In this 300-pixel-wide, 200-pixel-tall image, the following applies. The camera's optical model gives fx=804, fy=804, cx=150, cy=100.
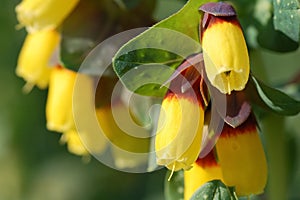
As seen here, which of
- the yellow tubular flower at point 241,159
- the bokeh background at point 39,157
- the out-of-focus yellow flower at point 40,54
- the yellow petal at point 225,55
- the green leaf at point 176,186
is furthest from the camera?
the bokeh background at point 39,157

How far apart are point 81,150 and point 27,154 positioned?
120 centimetres

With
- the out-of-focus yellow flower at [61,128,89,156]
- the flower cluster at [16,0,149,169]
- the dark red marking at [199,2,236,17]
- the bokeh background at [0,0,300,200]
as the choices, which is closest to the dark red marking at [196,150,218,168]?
the dark red marking at [199,2,236,17]

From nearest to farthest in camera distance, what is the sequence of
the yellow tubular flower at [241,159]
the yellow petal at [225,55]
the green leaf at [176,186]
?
the yellow petal at [225,55], the yellow tubular flower at [241,159], the green leaf at [176,186]

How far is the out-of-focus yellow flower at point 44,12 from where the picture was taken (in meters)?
1.80

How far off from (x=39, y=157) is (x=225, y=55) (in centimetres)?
194

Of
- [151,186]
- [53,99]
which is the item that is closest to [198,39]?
[53,99]

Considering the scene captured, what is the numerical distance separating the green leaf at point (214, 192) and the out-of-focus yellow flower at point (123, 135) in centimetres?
41

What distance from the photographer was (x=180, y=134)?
139cm

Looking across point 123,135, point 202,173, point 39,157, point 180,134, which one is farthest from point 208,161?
point 39,157

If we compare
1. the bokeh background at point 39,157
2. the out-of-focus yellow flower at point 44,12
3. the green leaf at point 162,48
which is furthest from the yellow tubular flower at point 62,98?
the bokeh background at point 39,157

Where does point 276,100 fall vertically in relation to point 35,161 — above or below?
above

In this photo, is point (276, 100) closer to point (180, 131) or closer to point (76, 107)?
point (180, 131)

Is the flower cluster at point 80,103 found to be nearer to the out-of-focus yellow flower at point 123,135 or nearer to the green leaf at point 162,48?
the out-of-focus yellow flower at point 123,135

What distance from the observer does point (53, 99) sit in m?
1.88
